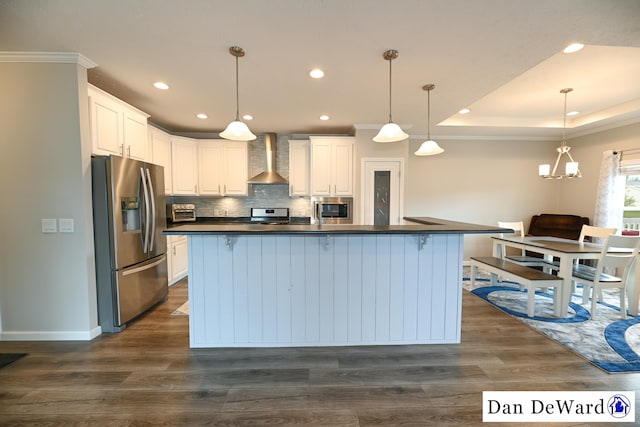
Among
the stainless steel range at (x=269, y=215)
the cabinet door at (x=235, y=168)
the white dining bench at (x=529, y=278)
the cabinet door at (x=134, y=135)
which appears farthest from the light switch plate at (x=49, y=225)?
the white dining bench at (x=529, y=278)

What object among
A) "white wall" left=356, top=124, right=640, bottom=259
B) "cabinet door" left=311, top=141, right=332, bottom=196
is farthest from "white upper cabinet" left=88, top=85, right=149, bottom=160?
"white wall" left=356, top=124, right=640, bottom=259

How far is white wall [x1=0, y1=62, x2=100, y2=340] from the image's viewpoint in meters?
2.34

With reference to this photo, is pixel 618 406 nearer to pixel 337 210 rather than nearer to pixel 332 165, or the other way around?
pixel 337 210

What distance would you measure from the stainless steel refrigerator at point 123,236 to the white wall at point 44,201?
3.4 inches

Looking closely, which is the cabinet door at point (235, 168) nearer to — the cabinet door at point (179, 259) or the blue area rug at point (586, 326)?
the cabinet door at point (179, 259)

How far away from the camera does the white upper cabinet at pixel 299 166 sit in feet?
15.3

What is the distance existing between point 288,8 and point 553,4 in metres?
1.69

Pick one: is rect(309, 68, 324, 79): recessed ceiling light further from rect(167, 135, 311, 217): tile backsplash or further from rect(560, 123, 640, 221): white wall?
rect(560, 123, 640, 221): white wall

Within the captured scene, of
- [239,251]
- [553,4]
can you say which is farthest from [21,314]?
[553,4]

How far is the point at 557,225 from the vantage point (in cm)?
485

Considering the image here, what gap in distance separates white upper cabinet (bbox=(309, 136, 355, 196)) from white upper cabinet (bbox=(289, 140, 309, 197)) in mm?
246

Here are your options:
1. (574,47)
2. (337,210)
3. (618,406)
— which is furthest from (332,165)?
(618,406)

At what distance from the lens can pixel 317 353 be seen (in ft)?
7.39

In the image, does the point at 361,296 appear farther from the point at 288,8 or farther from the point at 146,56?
the point at 146,56
